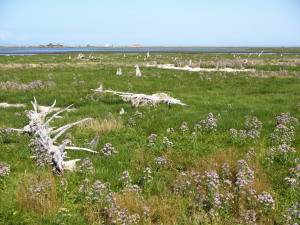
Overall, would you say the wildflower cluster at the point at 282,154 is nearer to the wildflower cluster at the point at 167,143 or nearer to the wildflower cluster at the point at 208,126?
the wildflower cluster at the point at 208,126

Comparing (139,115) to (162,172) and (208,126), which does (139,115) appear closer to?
(208,126)

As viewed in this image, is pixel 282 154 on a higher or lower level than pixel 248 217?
higher

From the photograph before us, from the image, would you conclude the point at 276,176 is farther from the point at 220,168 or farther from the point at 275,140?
the point at 275,140

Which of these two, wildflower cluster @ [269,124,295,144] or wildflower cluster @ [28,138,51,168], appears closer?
wildflower cluster @ [28,138,51,168]

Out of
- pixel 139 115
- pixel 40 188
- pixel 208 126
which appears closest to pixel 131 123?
pixel 139 115

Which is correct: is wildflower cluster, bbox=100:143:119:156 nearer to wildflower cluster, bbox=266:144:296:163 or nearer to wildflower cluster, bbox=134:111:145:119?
wildflower cluster, bbox=134:111:145:119

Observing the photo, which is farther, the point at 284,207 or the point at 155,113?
the point at 155,113

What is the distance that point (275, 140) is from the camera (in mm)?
9141

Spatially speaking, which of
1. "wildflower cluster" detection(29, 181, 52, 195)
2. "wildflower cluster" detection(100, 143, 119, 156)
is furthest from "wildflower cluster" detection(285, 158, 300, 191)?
"wildflower cluster" detection(29, 181, 52, 195)

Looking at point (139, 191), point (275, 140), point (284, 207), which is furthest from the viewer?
point (275, 140)

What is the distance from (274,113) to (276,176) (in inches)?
266

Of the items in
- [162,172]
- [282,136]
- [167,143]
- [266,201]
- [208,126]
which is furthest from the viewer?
[208,126]

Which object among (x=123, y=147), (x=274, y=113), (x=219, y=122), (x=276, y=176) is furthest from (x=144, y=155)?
(x=274, y=113)

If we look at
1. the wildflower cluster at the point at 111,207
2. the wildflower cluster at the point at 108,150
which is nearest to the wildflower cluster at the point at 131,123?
the wildflower cluster at the point at 108,150
